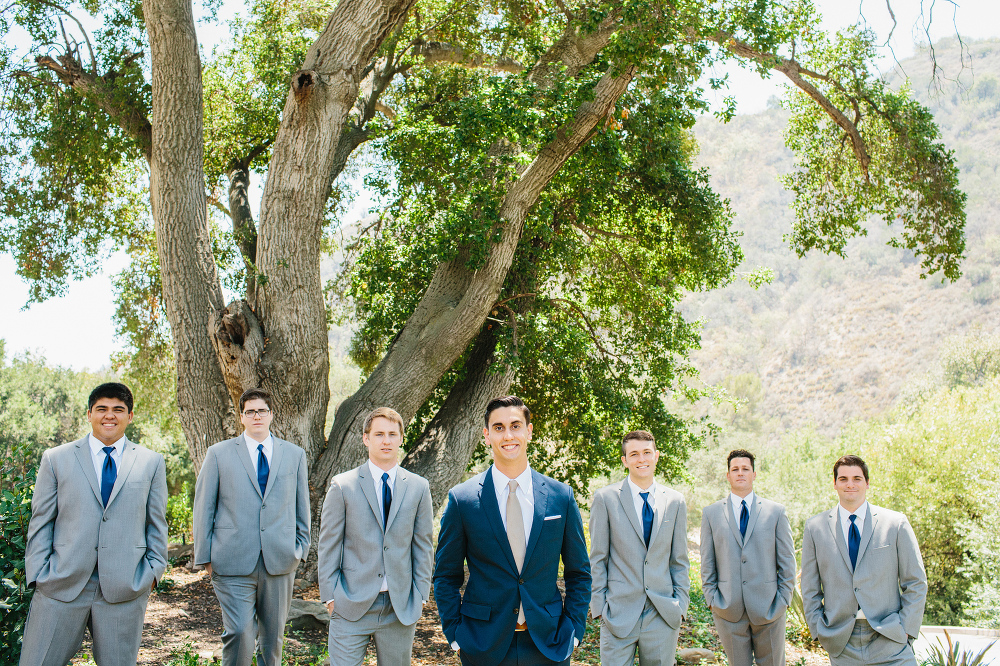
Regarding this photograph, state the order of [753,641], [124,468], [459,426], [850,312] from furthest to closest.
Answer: [850,312], [459,426], [753,641], [124,468]

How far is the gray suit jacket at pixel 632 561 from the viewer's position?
493cm

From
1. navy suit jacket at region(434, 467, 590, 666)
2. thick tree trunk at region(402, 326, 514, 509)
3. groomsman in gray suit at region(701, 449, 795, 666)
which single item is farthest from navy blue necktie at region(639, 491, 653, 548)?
thick tree trunk at region(402, 326, 514, 509)

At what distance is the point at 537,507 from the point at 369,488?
1.50 metres

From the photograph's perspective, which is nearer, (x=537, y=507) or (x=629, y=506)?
(x=537, y=507)

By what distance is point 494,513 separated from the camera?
11.5 ft

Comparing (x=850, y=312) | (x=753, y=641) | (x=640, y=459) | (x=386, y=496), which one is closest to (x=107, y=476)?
(x=386, y=496)

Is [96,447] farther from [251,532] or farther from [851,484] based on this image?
[851,484]

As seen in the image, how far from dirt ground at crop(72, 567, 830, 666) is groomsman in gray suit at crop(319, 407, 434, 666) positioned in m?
2.47

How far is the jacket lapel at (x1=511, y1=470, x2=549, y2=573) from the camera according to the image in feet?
11.4

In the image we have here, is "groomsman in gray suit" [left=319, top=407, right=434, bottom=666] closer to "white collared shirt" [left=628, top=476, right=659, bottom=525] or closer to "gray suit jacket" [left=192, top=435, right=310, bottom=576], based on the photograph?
"gray suit jacket" [left=192, top=435, right=310, bottom=576]

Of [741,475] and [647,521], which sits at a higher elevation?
[741,475]

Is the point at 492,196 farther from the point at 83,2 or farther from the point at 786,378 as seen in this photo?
the point at 786,378

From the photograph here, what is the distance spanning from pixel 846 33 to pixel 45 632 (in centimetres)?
1359

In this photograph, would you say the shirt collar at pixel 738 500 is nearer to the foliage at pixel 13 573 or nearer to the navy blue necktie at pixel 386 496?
the navy blue necktie at pixel 386 496
